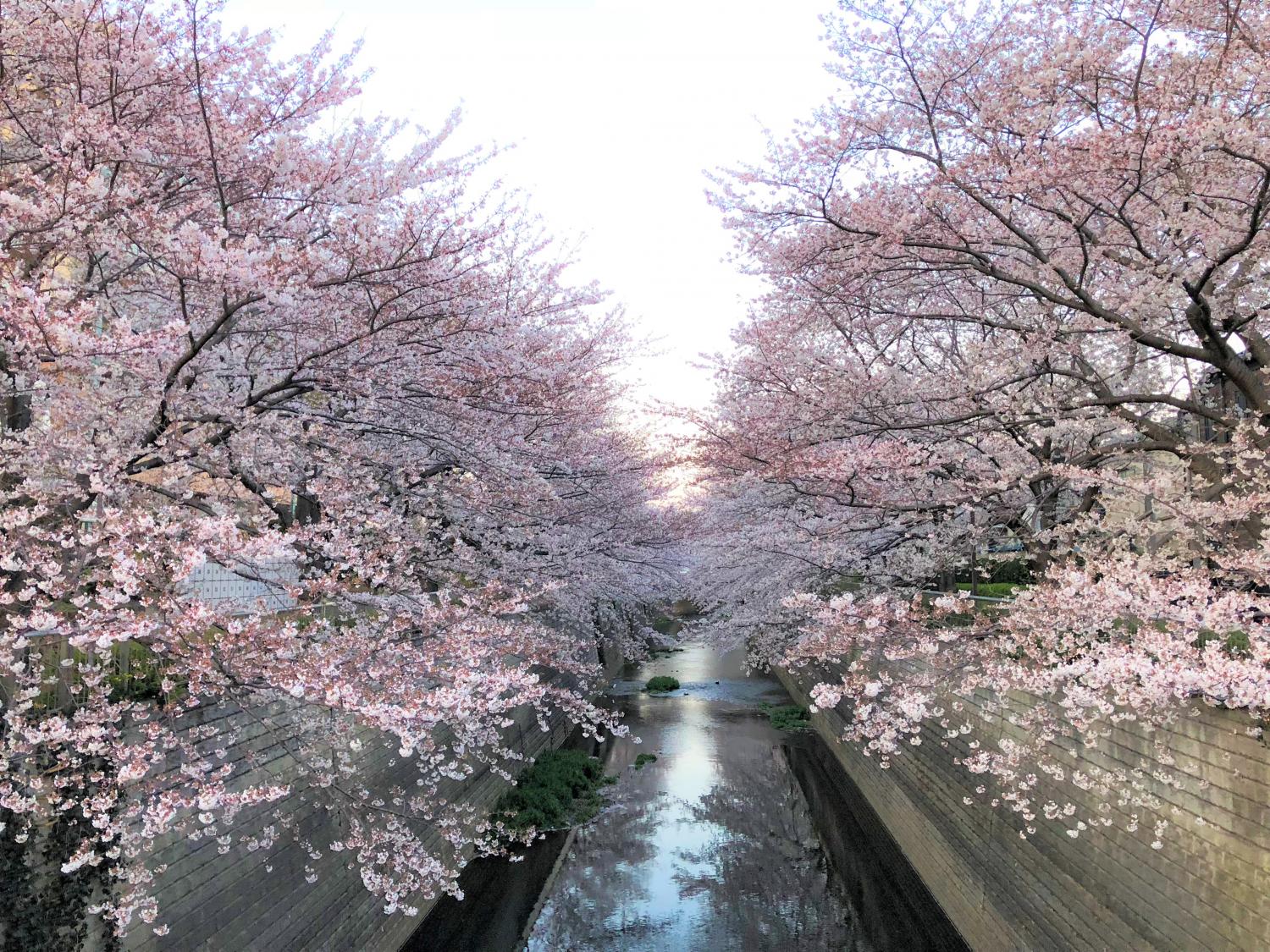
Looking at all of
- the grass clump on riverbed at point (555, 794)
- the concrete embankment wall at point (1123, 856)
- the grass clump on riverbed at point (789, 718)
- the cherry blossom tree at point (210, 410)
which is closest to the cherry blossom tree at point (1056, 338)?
the concrete embankment wall at point (1123, 856)

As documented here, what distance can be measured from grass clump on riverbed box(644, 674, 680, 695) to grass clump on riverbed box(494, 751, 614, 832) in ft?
44.6

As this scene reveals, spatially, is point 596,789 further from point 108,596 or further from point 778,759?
point 108,596

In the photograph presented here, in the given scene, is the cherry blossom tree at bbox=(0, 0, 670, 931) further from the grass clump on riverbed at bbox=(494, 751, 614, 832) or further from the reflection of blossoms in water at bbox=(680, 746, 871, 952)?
the grass clump on riverbed at bbox=(494, 751, 614, 832)

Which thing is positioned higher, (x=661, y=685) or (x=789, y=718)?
(x=661, y=685)

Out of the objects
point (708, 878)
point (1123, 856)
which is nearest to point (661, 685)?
point (708, 878)

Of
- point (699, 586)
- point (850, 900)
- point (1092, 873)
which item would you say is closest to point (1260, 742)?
point (1092, 873)

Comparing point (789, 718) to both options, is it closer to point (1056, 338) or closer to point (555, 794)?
point (555, 794)

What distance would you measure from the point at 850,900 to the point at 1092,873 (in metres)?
6.37

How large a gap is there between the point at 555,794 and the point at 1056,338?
14228mm

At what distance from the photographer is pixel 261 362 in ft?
32.3

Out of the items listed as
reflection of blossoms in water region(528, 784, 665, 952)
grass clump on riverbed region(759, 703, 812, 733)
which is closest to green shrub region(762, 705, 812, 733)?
grass clump on riverbed region(759, 703, 812, 733)

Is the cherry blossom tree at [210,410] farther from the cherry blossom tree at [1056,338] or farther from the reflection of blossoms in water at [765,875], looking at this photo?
the reflection of blossoms in water at [765,875]

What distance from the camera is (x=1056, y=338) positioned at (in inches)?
358

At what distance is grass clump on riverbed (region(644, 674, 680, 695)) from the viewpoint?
117ft
